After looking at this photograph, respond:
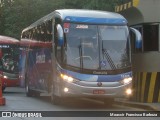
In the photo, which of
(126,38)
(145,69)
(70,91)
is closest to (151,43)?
(145,69)

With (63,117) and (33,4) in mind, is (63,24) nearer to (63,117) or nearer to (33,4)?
Answer: (33,4)

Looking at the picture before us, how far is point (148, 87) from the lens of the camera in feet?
63.4

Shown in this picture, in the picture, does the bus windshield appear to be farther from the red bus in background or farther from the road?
the red bus in background

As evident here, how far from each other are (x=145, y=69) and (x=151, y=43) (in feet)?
3.03

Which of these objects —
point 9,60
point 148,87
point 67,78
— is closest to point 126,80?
point 67,78

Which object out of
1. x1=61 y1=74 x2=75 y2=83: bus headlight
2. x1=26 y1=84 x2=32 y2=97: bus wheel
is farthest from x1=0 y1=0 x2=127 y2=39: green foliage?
x1=26 y1=84 x2=32 y2=97: bus wheel

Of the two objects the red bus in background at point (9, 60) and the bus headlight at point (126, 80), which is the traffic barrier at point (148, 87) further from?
the red bus in background at point (9, 60)

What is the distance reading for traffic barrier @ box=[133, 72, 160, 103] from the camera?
19062mm

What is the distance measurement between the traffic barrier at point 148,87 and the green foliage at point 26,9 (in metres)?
2.59

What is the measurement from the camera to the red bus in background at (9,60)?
17.0 meters

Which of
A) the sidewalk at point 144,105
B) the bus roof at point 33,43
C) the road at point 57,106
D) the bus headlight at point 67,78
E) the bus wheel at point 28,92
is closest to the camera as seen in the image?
the road at point 57,106

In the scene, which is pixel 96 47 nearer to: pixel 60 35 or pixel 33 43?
pixel 60 35

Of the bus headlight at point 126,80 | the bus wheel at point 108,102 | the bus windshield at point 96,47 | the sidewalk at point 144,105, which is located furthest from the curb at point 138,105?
the bus windshield at point 96,47

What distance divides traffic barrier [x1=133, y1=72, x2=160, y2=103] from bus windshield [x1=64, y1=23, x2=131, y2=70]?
241cm
